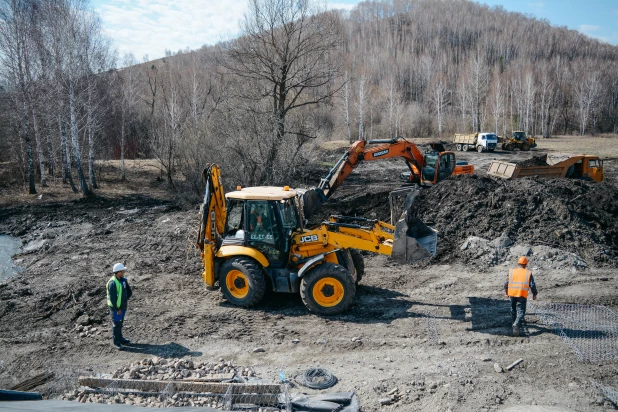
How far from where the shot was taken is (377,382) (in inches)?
244

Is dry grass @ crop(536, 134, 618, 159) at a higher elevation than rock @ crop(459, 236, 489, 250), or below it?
higher

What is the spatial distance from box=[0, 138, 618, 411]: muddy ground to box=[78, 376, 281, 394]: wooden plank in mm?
492

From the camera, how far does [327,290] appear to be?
8.30 metres

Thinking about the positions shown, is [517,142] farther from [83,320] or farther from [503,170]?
[83,320]

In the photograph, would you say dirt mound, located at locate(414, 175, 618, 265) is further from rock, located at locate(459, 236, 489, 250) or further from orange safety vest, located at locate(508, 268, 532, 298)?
orange safety vest, located at locate(508, 268, 532, 298)

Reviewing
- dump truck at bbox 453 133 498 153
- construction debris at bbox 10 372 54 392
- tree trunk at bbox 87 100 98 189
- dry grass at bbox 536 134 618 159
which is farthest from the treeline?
dry grass at bbox 536 134 618 159

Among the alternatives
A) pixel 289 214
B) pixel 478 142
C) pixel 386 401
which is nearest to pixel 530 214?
pixel 289 214

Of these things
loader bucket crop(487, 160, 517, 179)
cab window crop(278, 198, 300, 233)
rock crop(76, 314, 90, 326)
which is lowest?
rock crop(76, 314, 90, 326)

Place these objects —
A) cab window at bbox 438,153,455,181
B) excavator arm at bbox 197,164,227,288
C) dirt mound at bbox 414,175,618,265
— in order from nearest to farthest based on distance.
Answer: excavator arm at bbox 197,164,227,288
dirt mound at bbox 414,175,618,265
cab window at bbox 438,153,455,181

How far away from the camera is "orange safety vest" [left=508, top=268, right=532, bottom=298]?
23.9 feet

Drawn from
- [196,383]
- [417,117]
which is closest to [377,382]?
[196,383]

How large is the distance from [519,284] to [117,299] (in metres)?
6.26

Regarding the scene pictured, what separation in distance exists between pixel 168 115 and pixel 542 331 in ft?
79.4

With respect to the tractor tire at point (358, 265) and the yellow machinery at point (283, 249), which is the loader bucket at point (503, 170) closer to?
the yellow machinery at point (283, 249)
